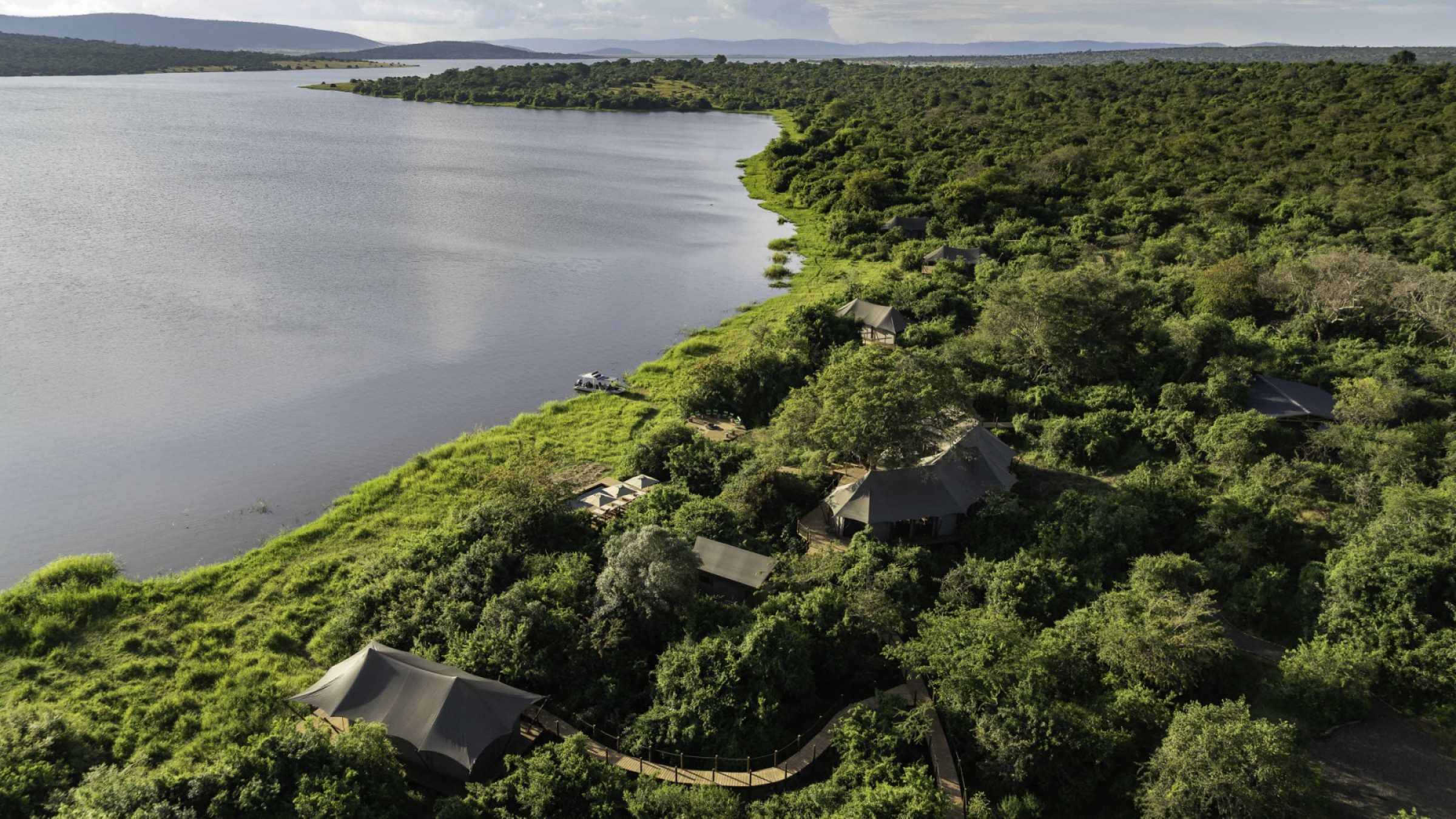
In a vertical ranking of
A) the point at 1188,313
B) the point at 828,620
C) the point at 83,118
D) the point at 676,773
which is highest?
the point at 83,118

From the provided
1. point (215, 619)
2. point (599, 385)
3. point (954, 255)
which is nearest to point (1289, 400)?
point (954, 255)

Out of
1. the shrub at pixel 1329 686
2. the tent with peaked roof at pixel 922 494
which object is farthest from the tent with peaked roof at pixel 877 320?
the shrub at pixel 1329 686

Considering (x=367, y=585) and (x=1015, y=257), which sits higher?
(x=1015, y=257)

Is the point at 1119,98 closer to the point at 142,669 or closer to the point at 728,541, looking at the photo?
the point at 728,541

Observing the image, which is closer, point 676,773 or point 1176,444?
point 676,773

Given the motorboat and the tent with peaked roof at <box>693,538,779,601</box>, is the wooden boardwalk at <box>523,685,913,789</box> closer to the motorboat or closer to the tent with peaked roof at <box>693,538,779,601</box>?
the tent with peaked roof at <box>693,538,779,601</box>

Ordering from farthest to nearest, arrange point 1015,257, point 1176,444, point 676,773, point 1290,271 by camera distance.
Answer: point 1015,257 < point 1290,271 < point 1176,444 < point 676,773

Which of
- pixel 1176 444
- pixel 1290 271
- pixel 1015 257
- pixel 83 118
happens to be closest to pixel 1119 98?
pixel 1015 257

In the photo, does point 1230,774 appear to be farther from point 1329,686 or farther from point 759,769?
point 759,769

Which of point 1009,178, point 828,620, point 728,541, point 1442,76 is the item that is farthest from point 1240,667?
point 1442,76

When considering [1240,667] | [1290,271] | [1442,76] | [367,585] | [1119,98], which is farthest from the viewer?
[1119,98]
